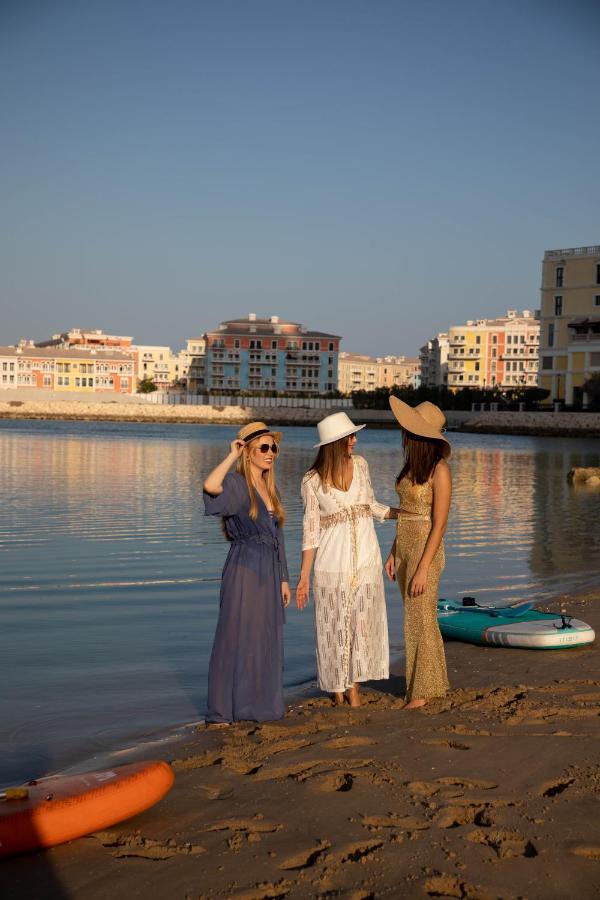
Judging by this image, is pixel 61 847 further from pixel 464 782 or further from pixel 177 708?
pixel 177 708

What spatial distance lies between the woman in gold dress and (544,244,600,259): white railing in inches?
3346

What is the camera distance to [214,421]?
12288cm

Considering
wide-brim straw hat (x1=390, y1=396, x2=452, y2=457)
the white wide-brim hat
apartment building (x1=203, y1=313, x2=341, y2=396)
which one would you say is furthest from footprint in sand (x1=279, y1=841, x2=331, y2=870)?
apartment building (x1=203, y1=313, x2=341, y2=396)

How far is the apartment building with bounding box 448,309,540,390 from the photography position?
153750 millimetres

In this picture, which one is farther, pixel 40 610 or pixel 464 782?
pixel 40 610

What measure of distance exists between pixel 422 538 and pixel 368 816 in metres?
2.08

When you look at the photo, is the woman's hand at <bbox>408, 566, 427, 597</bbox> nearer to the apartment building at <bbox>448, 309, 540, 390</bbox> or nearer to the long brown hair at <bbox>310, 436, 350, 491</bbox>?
the long brown hair at <bbox>310, 436, 350, 491</bbox>

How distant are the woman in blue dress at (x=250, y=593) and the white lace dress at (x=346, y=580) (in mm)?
256

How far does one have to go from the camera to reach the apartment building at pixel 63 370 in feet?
525

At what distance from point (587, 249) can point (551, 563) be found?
256 ft

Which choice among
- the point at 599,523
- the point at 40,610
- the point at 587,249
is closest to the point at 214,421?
the point at 587,249

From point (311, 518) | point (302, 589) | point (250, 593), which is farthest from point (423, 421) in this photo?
point (250, 593)

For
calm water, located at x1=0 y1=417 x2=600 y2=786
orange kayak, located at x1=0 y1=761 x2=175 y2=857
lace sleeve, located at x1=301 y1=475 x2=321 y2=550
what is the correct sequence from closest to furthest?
1. orange kayak, located at x1=0 y1=761 x2=175 y2=857
2. lace sleeve, located at x1=301 y1=475 x2=321 y2=550
3. calm water, located at x1=0 y1=417 x2=600 y2=786

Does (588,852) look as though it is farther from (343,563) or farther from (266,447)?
(266,447)
